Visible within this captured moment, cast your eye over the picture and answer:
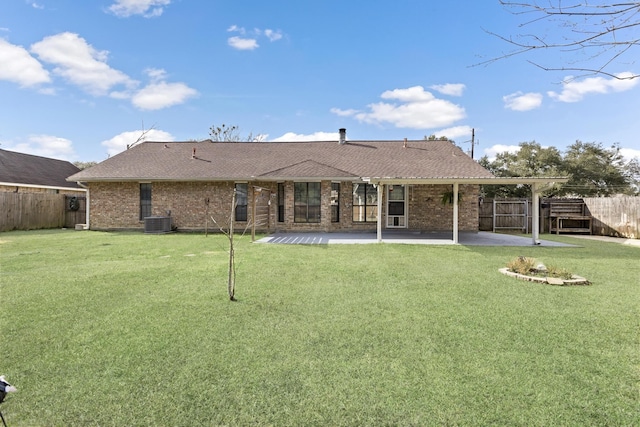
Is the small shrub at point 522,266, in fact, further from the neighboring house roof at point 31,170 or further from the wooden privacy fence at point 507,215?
the neighboring house roof at point 31,170

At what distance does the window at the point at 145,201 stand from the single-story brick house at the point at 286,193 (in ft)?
0.16

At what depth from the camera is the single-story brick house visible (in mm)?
14766

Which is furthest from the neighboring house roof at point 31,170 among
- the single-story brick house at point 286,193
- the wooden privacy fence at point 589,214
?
the wooden privacy fence at point 589,214

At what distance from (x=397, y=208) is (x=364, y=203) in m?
1.54

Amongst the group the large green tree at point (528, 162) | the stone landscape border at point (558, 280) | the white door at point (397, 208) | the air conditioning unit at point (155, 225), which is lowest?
the stone landscape border at point (558, 280)

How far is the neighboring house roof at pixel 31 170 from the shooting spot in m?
20.3

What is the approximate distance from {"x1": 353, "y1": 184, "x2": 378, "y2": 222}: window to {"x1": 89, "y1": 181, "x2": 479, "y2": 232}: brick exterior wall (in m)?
0.24

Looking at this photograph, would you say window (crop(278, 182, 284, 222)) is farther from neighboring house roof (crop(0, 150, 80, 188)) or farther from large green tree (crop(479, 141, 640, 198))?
large green tree (crop(479, 141, 640, 198))

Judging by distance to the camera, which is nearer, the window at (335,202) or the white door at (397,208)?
the window at (335,202)

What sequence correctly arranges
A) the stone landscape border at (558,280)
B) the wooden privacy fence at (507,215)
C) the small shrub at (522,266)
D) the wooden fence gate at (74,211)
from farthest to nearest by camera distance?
the wooden fence gate at (74,211)
the wooden privacy fence at (507,215)
the small shrub at (522,266)
the stone landscape border at (558,280)

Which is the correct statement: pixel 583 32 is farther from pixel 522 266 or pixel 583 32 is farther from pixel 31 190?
pixel 31 190

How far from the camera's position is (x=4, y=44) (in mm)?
13305

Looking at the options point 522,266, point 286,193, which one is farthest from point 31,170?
point 522,266

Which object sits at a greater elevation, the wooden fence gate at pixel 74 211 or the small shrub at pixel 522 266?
the wooden fence gate at pixel 74 211
